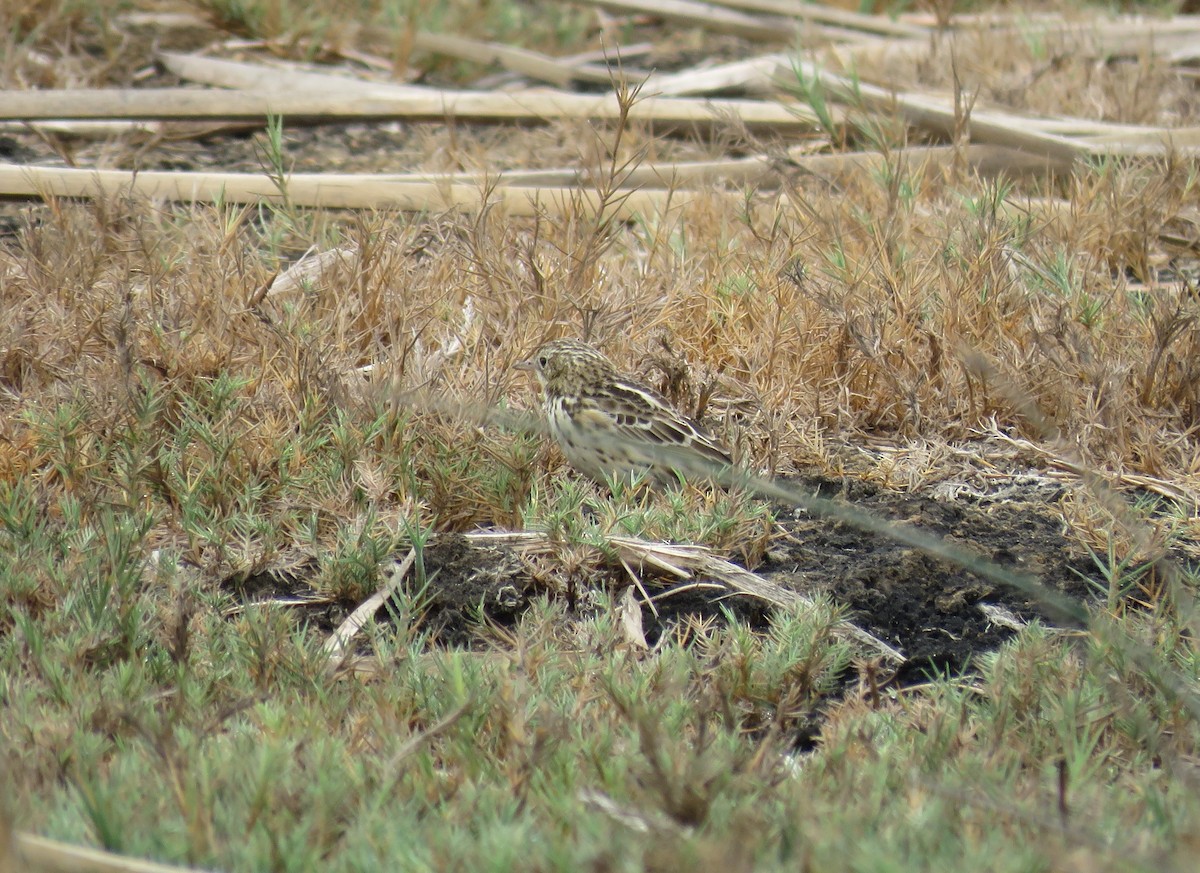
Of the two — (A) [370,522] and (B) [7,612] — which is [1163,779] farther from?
(B) [7,612]

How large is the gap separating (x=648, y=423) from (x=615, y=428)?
12cm

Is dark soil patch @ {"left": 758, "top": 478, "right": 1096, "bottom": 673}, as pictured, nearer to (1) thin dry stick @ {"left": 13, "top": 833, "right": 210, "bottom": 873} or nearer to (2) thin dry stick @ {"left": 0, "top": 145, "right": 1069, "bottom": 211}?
(2) thin dry stick @ {"left": 0, "top": 145, "right": 1069, "bottom": 211}

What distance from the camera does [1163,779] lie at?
127 inches

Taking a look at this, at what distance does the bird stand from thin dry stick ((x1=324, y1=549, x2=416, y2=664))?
2.69 ft

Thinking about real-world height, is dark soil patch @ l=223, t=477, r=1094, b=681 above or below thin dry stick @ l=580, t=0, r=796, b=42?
below

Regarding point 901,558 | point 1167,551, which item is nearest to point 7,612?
point 901,558

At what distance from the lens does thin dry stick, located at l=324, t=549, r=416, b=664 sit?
3.84m

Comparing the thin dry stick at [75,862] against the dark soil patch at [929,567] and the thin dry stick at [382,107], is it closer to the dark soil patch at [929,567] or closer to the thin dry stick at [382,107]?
the dark soil patch at [929,567]

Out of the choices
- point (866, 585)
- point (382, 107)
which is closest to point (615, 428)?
point (866, 585)

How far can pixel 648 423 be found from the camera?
4.87 metres

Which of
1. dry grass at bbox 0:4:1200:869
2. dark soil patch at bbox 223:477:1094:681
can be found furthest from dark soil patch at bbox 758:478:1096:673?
dry grass at bbox 0:4:1200:869

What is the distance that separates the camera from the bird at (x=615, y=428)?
4.77 m

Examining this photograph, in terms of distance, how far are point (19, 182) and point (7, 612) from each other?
319 cm

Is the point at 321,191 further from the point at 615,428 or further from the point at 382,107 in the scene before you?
the point at 615,428
